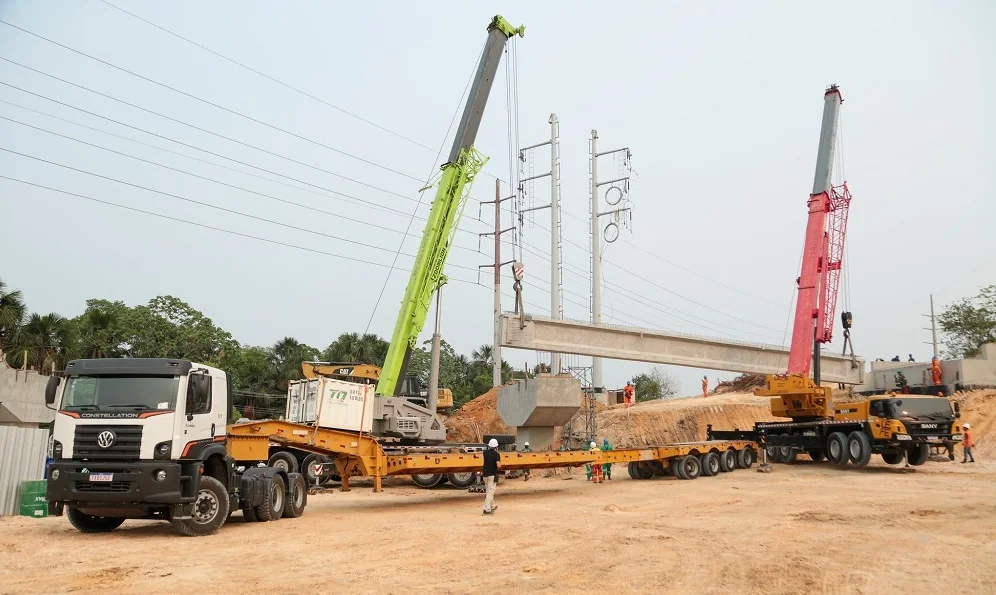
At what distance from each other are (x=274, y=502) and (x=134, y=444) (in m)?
3.81

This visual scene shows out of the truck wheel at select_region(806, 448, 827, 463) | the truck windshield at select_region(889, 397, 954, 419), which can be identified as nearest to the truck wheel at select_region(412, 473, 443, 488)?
the truck wheel at select_region(806, 448, 827, 463)

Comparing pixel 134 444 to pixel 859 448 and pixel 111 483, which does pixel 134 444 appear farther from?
pixel 859 448

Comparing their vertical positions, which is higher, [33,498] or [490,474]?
[490,474]

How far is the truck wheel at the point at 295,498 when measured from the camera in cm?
1541

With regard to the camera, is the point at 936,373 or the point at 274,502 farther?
the point at 936,373

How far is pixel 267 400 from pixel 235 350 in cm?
1149

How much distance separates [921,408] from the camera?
2462 cm

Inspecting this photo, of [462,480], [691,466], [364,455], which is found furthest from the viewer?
[691,466]

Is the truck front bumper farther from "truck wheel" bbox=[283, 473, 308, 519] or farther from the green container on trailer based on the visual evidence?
the green container on trailer

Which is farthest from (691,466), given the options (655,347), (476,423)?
(476,423)

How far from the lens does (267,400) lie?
51.3m

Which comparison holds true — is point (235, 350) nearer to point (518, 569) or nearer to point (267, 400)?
point (267, 400)

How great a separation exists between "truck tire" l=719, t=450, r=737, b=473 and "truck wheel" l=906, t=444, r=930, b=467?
5.69m

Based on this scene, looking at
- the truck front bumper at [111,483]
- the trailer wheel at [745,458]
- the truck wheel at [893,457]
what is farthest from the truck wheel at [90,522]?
the truck wheel at [893,457]
